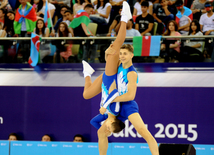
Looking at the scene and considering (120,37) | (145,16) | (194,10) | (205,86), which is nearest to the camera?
(120,37)

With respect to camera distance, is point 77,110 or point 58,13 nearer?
point 77,110

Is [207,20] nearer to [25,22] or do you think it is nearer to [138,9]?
[138,9]

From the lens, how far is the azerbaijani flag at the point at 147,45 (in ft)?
21.3

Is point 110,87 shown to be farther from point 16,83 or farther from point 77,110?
point 16,83

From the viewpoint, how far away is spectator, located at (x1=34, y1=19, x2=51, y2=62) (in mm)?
6732

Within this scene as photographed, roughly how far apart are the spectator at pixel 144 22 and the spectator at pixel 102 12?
2.72 ft

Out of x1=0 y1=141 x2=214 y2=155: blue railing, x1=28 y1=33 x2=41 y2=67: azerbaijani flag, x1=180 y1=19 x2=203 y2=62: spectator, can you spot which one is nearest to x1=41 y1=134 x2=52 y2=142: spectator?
x1=0 y1=141 x2=214 y2=155: blue railing

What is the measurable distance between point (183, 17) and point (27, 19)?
12.4ft

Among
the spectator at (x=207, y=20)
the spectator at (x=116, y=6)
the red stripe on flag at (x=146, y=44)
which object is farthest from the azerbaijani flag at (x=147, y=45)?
the spectator at (x=116, y=6)

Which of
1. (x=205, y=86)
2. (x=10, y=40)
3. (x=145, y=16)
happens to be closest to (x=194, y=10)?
(x=145, y=16)

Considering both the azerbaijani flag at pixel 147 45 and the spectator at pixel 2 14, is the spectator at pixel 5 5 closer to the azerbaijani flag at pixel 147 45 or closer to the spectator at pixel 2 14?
the spectator at pixel 2 14

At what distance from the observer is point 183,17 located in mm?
7242

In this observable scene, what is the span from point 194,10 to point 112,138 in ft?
13.2

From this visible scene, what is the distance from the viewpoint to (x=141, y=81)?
600cm
